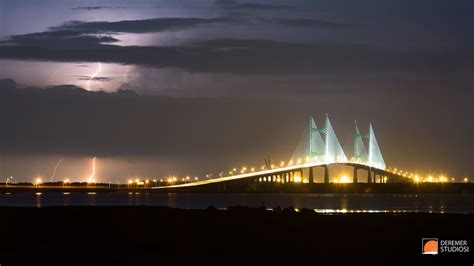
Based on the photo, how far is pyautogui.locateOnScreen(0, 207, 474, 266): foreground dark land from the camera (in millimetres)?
31125

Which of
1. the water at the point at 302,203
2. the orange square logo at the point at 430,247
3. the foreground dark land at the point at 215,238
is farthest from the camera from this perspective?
the water at the point at 302,203

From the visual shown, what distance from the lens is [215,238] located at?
37500 mm

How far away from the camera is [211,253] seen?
32.7m

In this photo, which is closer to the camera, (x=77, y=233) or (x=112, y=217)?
(x=77, y=233)

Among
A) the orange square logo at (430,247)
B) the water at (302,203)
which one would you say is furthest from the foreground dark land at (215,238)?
the water at (302,203)

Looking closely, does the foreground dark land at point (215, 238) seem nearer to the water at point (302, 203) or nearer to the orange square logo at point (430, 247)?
the orange square logo at point (430, 247)

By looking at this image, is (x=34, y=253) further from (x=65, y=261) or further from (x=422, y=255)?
(x=422, y=255)

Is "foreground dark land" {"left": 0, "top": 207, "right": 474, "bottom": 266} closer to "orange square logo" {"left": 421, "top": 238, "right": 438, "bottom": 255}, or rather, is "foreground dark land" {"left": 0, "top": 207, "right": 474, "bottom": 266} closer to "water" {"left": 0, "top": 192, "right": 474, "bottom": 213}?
"orange square logo" {"left": 421, "top": 238, "right": 438, "bottom": 255}

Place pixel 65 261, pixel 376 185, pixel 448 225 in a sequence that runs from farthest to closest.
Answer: pixel 376 185, pixel 448 225, pixel 65 261

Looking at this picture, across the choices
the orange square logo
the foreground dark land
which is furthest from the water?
the orange square logo

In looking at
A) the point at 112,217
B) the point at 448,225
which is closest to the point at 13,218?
the point at 112,217

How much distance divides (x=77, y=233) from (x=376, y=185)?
146 metres

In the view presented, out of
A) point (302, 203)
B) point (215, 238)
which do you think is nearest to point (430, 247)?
point (215, 238)

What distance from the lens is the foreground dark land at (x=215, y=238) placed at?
31125mm
